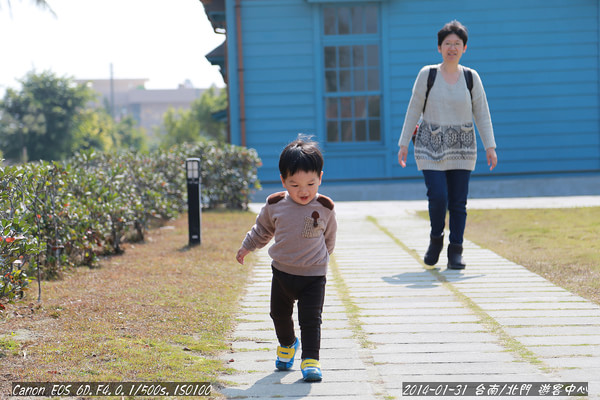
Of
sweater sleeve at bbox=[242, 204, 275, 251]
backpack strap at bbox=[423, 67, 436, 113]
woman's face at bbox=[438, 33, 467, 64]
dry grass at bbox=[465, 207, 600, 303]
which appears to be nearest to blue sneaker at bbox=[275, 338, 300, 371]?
sweater sleeve at bbox=[242, 204, 275, 251]

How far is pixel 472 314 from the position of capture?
4.63 m

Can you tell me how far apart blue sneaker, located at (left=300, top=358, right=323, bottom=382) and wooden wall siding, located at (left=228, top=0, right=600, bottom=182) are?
13.2 metres

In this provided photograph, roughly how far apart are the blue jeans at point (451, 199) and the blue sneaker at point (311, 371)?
322 cm

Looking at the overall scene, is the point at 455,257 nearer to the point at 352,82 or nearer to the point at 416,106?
the point at 416,106

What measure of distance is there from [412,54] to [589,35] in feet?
12.6

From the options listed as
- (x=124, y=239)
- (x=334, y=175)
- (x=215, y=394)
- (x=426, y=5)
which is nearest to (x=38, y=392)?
(x=215, y=394)

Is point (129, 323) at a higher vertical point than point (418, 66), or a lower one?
lower

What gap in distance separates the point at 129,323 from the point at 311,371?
4.80 ft

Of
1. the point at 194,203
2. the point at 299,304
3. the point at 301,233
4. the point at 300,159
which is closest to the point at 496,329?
the point at 299,304

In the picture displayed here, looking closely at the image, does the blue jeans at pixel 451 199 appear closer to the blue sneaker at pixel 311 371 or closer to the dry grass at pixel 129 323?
the dry grass at pixel 129 323

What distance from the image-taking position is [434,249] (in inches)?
255

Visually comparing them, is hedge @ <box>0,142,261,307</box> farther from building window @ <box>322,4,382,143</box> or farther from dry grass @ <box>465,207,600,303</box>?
building window @ <box>322,4,382,143</box>

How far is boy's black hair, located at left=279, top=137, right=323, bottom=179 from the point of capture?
11.8 feet

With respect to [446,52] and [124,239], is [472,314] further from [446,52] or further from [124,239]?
[124,239]
